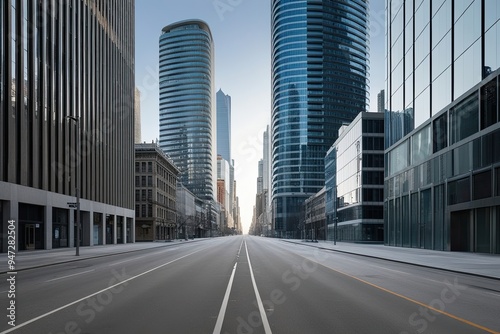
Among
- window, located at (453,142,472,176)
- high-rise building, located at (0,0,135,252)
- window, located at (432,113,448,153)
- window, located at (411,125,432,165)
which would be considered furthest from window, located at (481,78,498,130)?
high-rise building, located at (0,0,135,252)

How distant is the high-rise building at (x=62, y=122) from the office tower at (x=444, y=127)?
3424cm

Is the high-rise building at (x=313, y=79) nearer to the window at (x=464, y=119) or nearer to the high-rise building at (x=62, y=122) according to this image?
the high-rise building at (x=62, y=122)

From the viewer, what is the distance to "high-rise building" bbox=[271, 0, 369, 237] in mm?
184000

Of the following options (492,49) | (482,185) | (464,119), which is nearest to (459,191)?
(482,185)

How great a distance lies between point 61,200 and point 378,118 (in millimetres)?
50689

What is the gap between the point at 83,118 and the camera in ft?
199

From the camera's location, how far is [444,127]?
46.5 meters

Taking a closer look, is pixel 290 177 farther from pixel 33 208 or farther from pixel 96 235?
pixel 33 208

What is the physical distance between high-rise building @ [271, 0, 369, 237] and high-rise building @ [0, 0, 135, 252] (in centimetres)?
11445

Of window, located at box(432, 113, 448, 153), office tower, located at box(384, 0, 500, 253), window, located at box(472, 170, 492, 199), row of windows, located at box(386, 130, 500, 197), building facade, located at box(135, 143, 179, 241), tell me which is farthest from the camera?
building facade, located at box(135, 143, 179, 241)

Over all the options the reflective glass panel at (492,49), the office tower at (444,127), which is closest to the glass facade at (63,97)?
the office tower at (444,127)

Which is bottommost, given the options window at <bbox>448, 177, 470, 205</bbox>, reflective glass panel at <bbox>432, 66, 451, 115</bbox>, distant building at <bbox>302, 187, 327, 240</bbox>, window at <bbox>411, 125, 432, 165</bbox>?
distant building at <bbox>302, 187, 327, 240</bbox>

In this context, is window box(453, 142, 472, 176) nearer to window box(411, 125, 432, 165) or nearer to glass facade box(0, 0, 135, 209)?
window box(411, 125, 432, 165)

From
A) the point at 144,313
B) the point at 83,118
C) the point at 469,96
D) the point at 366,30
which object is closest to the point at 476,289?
the point at 144,313
